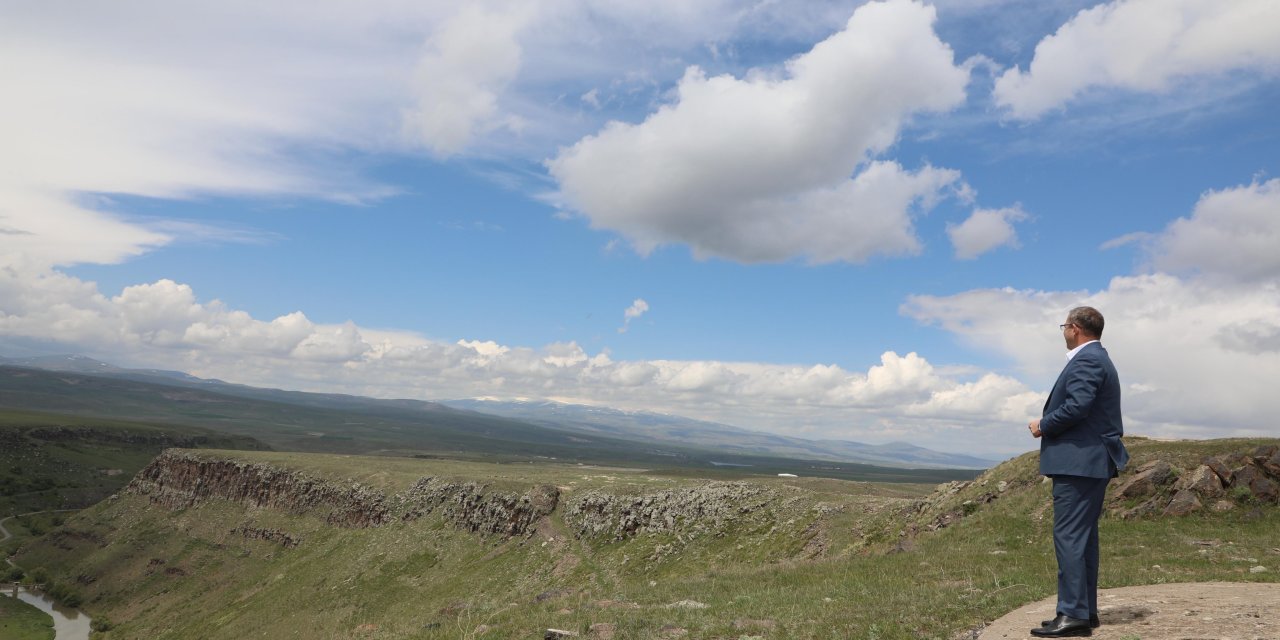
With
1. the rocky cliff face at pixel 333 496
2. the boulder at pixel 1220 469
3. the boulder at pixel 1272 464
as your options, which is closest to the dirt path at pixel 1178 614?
the boulder at pixel 1220 469

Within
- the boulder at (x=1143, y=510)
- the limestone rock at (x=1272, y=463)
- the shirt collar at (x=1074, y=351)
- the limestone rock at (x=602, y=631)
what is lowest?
the limestone rock at (x=602, y=631)

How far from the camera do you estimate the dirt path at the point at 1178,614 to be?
29.3 feet

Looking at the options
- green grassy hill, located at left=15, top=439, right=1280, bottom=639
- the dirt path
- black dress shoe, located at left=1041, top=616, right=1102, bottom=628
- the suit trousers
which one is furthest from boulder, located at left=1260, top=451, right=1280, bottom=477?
black dress shoe, located at left=1041, top=616, right=1102, bottom=628

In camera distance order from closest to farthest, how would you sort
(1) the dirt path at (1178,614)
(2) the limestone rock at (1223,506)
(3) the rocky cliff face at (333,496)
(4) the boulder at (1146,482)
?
(1) the dirt path at (1178,614) → (2) the limestone rock at (1223,506) → (4) the boulder at (1146,482) → (3) the rocky cliff face at (333,496)

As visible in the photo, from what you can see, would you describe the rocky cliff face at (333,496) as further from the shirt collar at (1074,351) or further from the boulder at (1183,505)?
the shirt collar at (1074,351)

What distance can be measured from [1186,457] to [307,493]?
10986 centimetres

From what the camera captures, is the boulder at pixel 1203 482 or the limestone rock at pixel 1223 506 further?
the boulder at pixel 1203 482

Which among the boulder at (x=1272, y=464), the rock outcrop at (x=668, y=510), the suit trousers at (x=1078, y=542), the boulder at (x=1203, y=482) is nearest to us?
the suit trousers at (x=1078, y=542)

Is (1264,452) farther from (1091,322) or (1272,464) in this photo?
(1091,322)

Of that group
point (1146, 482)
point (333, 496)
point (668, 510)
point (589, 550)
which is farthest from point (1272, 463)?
point (333, 496)

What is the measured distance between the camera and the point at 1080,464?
9844 mm

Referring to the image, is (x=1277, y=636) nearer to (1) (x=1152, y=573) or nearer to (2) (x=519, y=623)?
(1) (x=1152, y=573)

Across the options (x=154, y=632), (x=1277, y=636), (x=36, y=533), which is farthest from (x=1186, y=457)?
(x=36, y=533)

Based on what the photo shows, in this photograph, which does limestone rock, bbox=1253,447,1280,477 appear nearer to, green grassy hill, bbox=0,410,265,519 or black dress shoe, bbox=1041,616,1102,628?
black dress shoe, bbox=1041,616,1102,628
